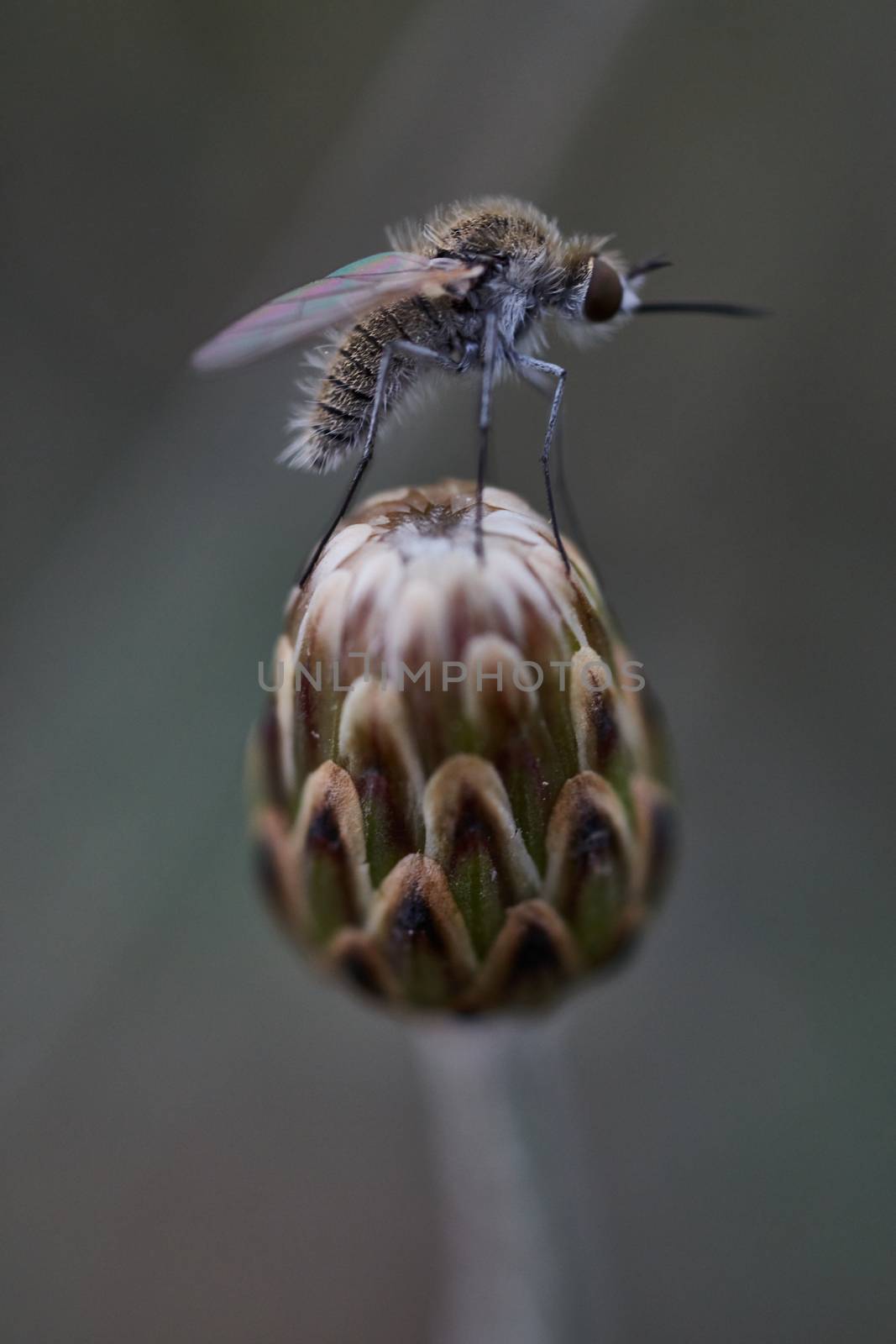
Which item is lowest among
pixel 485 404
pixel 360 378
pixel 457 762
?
pixel 457 762

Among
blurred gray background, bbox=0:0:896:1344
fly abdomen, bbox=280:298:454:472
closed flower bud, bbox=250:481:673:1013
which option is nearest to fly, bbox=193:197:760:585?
fly abdomen, bbox=280:298:454:472

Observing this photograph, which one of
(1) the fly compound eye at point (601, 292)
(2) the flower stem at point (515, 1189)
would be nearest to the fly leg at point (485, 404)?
(1) the fly compound eye at point (601, 292)

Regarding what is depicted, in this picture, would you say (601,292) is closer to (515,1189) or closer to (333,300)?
(333,300)

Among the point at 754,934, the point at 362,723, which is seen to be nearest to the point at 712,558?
the point at 754,934

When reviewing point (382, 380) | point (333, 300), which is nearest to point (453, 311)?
point (382, 380)

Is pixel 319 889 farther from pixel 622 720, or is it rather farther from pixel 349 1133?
pixel 349 1133

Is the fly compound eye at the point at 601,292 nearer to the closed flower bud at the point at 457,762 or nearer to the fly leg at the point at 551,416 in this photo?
the fly leg at the point at 551,416

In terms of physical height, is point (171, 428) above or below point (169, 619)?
above
